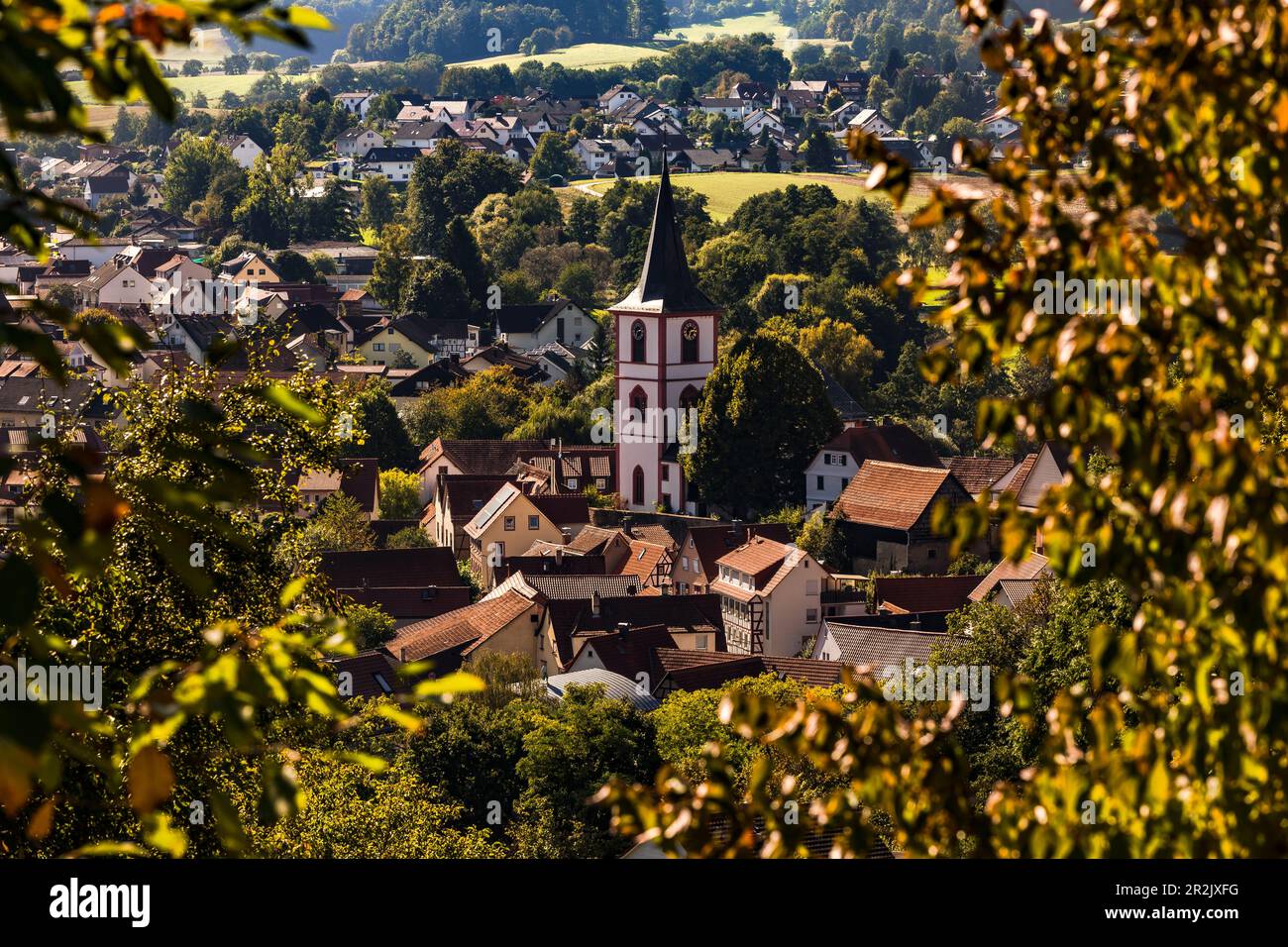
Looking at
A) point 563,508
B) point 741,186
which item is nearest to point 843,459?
point 563,508

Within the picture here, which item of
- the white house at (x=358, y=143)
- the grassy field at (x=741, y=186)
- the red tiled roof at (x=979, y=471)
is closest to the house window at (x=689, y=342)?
the red tiled roof at (x=979, y=471)

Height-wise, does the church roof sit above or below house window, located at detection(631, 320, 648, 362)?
above

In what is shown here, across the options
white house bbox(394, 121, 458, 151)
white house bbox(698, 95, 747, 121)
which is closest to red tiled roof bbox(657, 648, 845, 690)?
white house bbox(394, 121, 458, 151)

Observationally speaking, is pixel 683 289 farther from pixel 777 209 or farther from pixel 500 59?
pixel 500 59

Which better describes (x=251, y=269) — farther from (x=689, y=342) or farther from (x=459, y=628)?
(x=459, y=628)

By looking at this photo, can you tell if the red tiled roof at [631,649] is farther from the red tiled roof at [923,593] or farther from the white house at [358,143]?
the white house at [358,143]

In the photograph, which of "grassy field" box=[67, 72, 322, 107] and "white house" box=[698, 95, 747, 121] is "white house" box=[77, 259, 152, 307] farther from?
"grassy field" box=[67, 72, 322, 107]

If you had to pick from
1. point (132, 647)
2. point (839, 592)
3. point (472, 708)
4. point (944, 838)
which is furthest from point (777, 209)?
point (944, 838)
